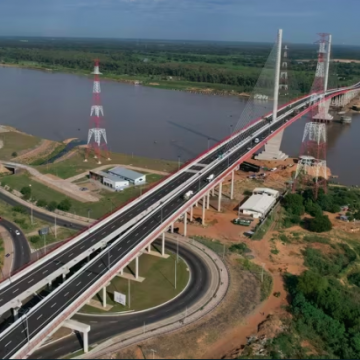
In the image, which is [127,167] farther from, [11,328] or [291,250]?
[11,328]

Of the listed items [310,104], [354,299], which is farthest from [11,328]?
[310,104]

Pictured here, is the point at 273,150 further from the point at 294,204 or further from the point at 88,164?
the point at 88,164

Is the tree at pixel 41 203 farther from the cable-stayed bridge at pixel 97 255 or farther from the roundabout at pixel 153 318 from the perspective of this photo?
the roundabout at pixel 153 318

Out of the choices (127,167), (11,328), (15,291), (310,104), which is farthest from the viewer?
(310,104)

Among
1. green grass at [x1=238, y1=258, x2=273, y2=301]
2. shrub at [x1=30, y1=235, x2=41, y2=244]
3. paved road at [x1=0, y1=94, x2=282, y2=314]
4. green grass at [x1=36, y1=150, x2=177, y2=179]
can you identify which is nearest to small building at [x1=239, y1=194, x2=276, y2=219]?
paved road at [x1=0, y1=94, x2=282, y2=314]

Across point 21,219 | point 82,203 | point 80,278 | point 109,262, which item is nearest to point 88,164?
point 82,203
